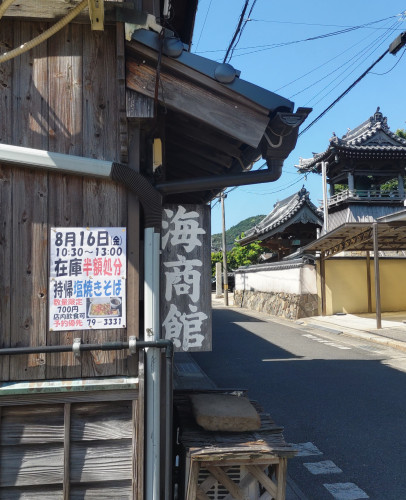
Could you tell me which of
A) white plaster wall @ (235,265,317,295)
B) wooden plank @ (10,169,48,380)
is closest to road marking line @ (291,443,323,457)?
wooden plank @ (10,169,48,380)

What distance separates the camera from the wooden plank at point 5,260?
3107 millimetres

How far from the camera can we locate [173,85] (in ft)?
10.8

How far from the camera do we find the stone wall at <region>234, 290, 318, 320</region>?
2119 cm

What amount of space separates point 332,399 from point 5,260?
21.7ft

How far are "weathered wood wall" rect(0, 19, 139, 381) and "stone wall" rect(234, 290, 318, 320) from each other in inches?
745

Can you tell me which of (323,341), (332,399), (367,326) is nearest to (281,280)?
(367,326)

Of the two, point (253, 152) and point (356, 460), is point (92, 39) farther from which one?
point (356, 460)

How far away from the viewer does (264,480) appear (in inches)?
123

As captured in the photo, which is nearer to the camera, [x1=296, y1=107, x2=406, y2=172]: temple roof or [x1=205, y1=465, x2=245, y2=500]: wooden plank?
[x1=205, y1=465, x2=245, y2=500]: wooden plank

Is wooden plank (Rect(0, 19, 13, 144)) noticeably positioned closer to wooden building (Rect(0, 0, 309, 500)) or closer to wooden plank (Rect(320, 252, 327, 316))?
wooden building (Rect(0, 0, 309, 500))

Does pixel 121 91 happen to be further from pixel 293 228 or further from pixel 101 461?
pixel 293 228

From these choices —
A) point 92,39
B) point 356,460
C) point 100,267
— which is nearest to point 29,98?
point 92,39

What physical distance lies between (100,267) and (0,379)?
1.07 m

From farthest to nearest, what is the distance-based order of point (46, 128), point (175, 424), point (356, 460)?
point (356, 460) < point (175, 424) < point (46, 128)
